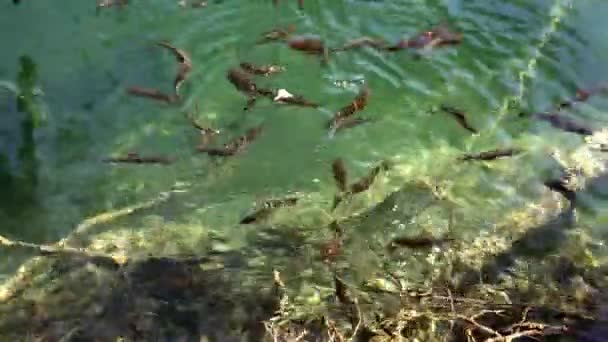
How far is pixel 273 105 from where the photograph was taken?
7.04 meters

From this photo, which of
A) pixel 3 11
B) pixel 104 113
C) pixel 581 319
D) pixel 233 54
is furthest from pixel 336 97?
pixel 3 11

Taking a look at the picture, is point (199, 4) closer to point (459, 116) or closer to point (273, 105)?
point (273, 105)

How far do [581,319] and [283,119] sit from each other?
3.22 m

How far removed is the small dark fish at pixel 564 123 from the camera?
697cm

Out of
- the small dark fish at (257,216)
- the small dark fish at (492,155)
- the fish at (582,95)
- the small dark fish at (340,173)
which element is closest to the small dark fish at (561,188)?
the small dark fish at (492,155)

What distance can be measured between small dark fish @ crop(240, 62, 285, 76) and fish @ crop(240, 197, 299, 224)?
169cm

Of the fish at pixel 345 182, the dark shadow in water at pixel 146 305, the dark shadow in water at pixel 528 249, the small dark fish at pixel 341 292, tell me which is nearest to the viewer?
the dark shadow in water at pixel 146 305

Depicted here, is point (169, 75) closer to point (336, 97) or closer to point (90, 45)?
point (90, 45)

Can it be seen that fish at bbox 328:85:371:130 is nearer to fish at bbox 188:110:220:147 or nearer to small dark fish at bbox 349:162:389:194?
small dark fish at bbox 349:162:389:194

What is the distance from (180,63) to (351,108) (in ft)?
6.21

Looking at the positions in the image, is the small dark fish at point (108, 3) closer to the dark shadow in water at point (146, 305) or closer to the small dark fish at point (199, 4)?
the small dark fish at point (199, 4)

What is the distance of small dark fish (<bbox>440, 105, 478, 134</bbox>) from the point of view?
22.8 feet

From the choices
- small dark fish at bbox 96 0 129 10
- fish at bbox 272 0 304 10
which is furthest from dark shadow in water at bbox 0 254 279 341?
fish at bbox 272 0 304 10

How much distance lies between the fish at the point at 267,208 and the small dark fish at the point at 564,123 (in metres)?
2.73
